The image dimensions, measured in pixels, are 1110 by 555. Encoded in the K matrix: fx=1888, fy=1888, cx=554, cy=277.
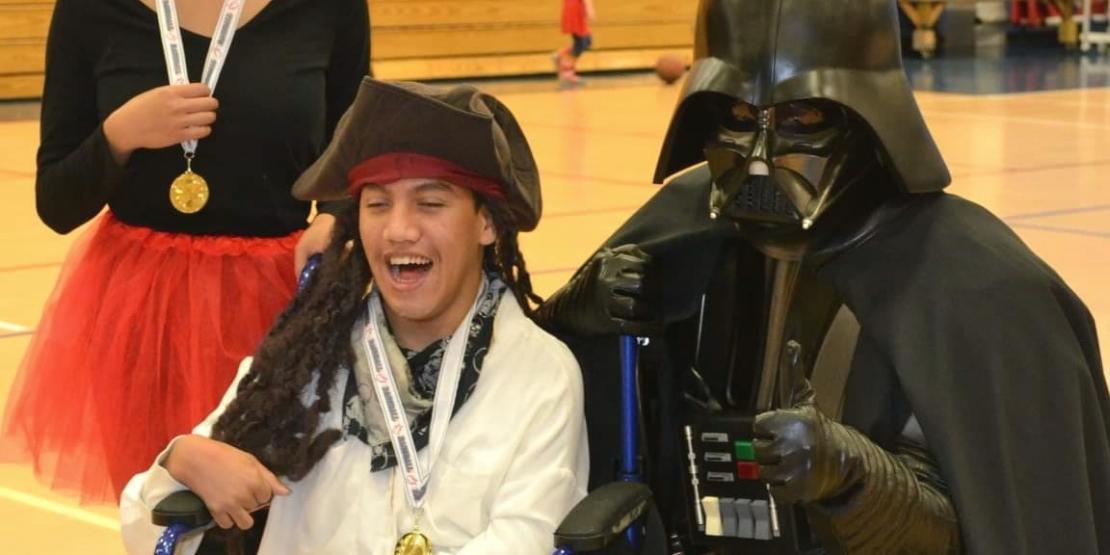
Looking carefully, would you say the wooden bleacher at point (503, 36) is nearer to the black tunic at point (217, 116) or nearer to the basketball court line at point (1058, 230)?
the basketball court line at point (1058, 230)

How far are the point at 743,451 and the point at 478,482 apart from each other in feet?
1.24

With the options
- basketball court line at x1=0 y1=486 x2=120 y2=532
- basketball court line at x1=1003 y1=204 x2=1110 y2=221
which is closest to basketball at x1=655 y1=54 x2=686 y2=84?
basketball court line at x1=1003 y1=204 x2=1110 y2=221

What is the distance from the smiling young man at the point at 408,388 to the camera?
2.67 metres

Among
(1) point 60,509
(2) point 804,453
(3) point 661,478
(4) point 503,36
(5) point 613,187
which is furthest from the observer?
(4) point 503,36

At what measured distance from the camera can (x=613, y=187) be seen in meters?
8.88

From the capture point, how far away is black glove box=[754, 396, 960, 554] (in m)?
2.19

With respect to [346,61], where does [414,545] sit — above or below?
below

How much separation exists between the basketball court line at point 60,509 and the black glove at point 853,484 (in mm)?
2454

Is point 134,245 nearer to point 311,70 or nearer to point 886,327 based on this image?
point 311,70

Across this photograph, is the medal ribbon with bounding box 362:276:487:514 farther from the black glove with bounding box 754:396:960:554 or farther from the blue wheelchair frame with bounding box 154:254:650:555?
the black glove with bounding box 754:396:960:554

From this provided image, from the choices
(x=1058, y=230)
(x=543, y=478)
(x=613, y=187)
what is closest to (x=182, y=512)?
(x=543, y=478)

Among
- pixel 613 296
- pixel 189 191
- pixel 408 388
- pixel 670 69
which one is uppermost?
pixel 189 191

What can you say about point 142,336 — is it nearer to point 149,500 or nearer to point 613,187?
point 149,500

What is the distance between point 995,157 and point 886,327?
24.9ft
